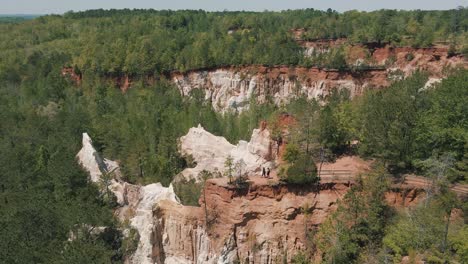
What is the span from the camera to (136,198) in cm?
4362

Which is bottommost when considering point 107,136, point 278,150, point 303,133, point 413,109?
point 107,136

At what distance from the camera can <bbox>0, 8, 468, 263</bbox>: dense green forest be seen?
30422mm

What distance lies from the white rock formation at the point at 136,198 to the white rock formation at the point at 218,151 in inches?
266

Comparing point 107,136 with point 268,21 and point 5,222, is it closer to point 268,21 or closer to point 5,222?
point 5,222

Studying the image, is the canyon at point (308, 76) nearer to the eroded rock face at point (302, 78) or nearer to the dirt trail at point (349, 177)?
the eroded rock face at point (302, 78)

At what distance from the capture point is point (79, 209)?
3644cm

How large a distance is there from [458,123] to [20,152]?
137 feet

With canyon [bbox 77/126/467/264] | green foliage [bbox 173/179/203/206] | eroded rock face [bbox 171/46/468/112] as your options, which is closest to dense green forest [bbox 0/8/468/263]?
eroded rock face [bbox 171/46/468/112]

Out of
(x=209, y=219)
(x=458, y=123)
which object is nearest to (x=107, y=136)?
(x=209, y=219)

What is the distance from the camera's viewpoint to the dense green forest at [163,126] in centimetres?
3042

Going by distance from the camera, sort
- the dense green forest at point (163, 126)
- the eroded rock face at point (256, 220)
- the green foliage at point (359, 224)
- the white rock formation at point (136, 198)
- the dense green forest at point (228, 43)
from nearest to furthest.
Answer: the green foliage at point (359, 224) → the dense green forest at point (163, 126) → the eroded rock face at point (256, 220) → the white rock formation at point (136, 198) → the dense green forest at point (228, 43)

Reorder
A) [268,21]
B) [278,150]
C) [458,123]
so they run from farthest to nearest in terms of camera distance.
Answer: [268,21]
[278,150]
[458,123]

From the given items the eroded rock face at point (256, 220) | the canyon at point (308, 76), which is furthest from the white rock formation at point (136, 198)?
the canyon at point (308, 76)

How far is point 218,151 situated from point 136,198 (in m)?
13.9
